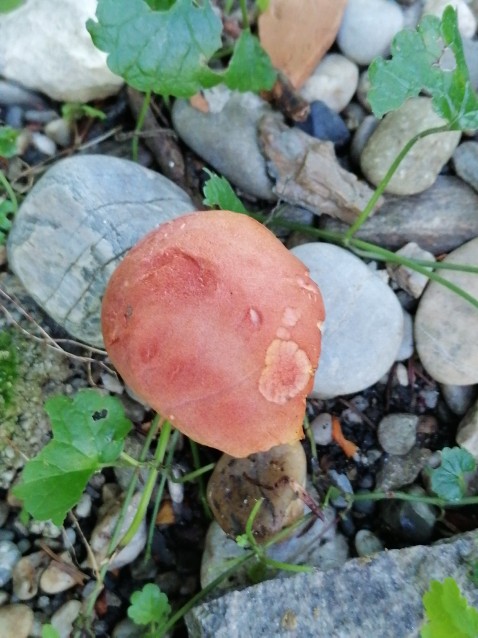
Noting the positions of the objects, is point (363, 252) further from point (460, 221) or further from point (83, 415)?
point (83, 415)

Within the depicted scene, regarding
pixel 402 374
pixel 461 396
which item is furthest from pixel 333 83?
pixel 461 396

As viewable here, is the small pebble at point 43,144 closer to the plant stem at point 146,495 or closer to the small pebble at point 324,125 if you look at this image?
the small pebble at point 324,125

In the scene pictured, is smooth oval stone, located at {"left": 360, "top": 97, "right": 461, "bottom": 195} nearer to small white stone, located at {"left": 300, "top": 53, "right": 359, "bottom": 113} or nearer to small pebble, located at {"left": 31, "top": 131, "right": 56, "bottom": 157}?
small white stone, located at {"left": 300, "top": 53, "right": 359, "bottom": 113}

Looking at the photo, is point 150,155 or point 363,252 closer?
point 363,252

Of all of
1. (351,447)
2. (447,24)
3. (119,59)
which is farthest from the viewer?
(351,447)

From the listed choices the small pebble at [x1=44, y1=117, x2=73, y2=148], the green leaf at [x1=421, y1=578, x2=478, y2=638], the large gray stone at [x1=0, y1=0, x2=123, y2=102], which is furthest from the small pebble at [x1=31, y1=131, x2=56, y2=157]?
the green leaf at [x1=421, y1=578, x2=478, y2=638]

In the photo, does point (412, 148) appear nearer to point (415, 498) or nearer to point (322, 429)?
point (322, 429)

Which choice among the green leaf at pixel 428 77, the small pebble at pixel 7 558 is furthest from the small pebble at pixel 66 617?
the green leaf at pixel 428 77

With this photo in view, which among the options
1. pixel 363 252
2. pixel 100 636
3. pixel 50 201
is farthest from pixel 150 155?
pixel 100 636
